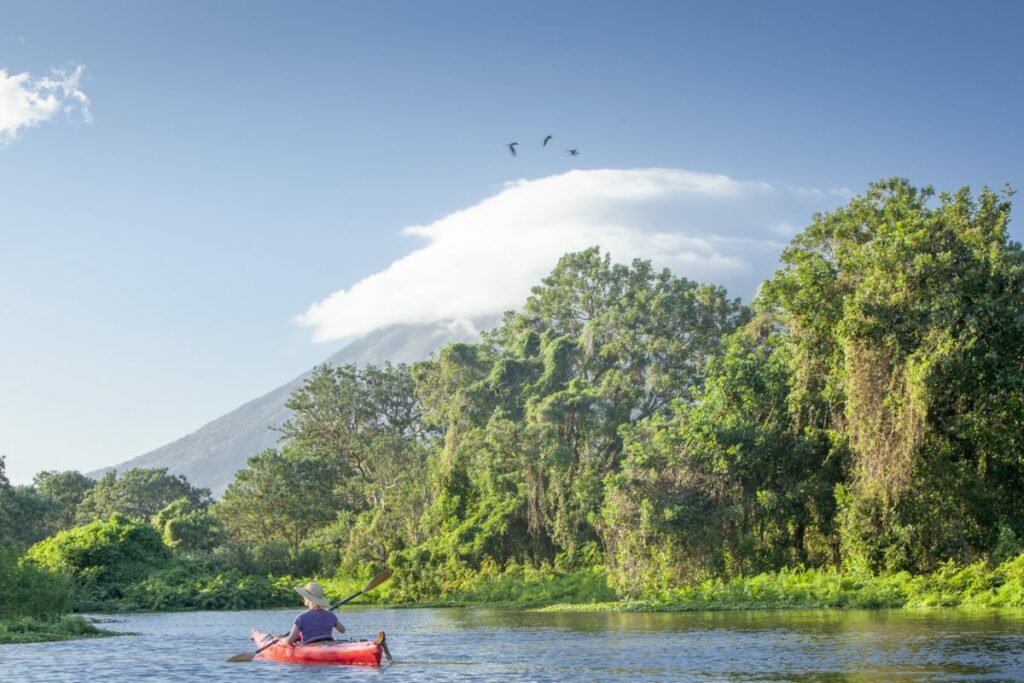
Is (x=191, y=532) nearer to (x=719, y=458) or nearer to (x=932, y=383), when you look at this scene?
(x=719, y=458)

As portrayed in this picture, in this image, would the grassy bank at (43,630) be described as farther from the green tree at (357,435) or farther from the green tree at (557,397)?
the green tree at (357,435)

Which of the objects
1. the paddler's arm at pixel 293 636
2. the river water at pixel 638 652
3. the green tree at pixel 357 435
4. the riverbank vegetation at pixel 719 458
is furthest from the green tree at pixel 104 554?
the paddler's arm at pixel 293 636

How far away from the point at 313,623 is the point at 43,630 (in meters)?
9.83

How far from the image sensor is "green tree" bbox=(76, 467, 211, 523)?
77.6m

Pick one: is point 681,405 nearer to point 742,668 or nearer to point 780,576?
point 780,576

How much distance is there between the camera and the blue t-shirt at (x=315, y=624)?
832 inches

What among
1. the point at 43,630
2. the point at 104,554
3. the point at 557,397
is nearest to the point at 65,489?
the point at 104,554

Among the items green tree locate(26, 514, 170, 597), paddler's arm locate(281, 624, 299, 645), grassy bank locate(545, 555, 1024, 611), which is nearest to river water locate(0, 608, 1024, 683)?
paddler's arm locate(281, 624, 299, 645)

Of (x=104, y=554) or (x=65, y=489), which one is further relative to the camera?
(x=65, y=489)

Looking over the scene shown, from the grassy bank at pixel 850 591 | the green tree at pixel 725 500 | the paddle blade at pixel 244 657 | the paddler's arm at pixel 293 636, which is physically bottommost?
the grassy bank at pixel 850 591

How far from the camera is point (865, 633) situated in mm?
22297

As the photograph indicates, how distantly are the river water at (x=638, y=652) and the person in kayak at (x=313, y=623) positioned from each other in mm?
644

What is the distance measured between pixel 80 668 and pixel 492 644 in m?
8.47

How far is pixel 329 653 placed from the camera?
2041 centimetres
